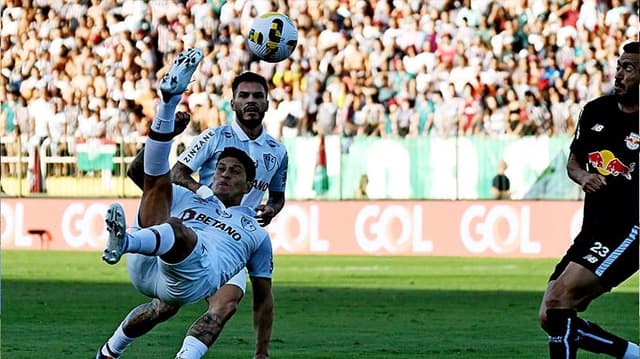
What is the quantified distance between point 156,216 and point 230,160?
0.64m

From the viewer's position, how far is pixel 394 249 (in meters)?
27.1

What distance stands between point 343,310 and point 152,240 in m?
8.09

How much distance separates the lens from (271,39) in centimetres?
1205

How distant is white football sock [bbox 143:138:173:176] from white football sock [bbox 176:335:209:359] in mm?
1146

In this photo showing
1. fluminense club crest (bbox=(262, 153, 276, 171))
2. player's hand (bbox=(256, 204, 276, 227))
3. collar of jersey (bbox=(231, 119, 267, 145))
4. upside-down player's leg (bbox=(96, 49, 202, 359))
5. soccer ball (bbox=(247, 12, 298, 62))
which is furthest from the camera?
soccer ball (bbox=(247, 12, 298, 62))

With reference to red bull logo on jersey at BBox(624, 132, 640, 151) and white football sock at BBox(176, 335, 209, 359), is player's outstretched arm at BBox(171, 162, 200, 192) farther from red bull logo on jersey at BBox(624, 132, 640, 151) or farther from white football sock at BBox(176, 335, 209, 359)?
red bull logo on jersey at BBox(624, 132, 640, 151)

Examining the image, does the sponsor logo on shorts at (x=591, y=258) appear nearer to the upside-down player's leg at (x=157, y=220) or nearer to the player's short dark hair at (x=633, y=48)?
the player's short dark hair at (x=633, y=48)

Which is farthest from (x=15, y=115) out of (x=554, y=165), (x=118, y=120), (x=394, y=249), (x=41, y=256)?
(x=554, y=165)

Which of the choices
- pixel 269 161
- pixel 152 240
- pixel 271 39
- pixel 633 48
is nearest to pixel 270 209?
pixel 269 161

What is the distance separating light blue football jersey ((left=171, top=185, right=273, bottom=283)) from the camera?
10016mm

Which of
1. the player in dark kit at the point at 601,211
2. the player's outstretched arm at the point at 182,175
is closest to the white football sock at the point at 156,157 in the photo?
the player's outstretched arm at the point at 182,175

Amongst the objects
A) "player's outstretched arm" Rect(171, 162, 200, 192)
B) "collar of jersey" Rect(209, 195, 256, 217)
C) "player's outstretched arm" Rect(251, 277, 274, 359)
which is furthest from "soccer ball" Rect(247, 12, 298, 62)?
"player's outstretched arm" Rect(251, 277, 274, 359)

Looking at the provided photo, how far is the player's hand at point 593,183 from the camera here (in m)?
9.73

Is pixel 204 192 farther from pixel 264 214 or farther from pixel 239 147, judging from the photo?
pixel 239 147
